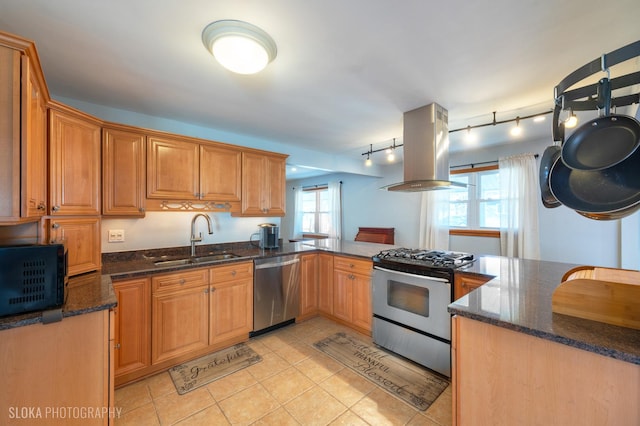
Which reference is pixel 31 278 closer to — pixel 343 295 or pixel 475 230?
pixel 343 295

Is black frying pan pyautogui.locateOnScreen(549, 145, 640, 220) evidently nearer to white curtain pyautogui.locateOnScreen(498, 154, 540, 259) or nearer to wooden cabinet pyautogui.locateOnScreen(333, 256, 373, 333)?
wooden cabinet pyautogui.locateOnScreen(333, 256, 373, 333)

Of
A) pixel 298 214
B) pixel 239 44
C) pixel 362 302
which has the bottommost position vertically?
pixel 362 302

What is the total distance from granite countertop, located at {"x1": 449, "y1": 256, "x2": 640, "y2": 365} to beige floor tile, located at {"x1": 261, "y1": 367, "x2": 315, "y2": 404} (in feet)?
4.60

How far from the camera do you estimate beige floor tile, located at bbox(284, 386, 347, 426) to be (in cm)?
168

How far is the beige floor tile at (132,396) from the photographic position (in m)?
1.79

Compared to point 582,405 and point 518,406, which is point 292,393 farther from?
point 582,405

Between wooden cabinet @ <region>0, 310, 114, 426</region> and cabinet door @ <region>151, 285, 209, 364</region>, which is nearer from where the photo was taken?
wooden cabinet @ <region>0, 310, 114, 426</region>

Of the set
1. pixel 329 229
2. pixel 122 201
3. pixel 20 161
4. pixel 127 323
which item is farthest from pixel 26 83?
pixel 329 229

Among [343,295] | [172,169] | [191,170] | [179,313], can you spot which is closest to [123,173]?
[172,169]

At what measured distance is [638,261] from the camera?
101 inches

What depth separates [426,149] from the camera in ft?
8.29

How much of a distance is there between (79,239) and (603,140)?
3.06 metres

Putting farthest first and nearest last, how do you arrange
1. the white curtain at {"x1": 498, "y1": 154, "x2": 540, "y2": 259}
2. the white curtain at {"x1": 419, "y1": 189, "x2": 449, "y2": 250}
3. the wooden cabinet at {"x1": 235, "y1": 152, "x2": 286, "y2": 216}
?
the white curtain at {"x1": 419, "y1": 189, "x2": 449, "y2": 250}
the white curtain at {"x1": 498, "y1": 154, "x2": 540, "y2": 259}
the wooden cabinet at {"x1": 235, "y1": 152, "x2": 286, "y2": 216}

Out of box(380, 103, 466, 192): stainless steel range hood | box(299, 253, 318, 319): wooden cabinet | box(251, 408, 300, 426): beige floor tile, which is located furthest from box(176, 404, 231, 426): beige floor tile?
box(380, 103, 466, 192): stainless steel range hood
